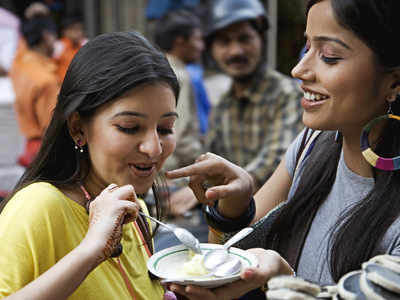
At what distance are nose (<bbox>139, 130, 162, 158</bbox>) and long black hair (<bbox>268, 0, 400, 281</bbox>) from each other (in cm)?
62

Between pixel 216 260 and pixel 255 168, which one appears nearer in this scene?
pixel 216 260

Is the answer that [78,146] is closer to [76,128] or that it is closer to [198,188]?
[76,128]

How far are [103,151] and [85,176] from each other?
16cm

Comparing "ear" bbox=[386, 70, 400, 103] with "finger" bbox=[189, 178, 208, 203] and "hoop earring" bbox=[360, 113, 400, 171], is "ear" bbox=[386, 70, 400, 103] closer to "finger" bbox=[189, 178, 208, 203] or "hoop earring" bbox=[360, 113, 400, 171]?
"hoop earring" bbox=[360, 113, 400, 171]

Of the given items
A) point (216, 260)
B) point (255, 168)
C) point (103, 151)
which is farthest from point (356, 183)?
point (255, 168)

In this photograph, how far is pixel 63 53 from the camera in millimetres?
7602

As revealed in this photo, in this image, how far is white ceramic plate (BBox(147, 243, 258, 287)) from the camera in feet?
5.02

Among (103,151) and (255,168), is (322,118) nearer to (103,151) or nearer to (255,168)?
(103,151)

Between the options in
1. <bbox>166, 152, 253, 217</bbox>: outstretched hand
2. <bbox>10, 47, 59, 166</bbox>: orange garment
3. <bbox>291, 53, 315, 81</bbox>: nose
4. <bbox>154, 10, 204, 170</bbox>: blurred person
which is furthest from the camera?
<bbox>10, 47, 59, 166</bbox>: orange garment

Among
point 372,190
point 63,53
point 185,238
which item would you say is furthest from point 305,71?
point 63,53

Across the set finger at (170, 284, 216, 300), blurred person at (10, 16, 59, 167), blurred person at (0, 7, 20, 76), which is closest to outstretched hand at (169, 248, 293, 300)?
finger at (170, 284, 216, 300)

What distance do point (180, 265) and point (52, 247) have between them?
402mm

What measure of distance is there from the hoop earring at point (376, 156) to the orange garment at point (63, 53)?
19.5 ft

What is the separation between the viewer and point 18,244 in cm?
153
